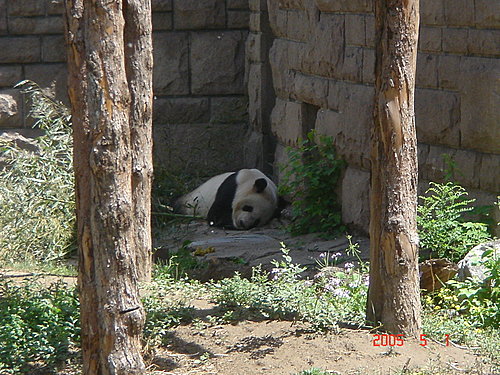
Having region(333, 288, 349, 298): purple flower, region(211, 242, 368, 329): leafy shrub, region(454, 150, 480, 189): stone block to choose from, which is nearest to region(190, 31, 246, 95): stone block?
region(454, 150, 480, 189): stone block

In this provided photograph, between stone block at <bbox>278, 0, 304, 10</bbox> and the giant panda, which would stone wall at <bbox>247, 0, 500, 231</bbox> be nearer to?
stone block at <bbox>278, 0, 304, 10</bbox>

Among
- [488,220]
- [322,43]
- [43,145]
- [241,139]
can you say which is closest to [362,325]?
[488,220]

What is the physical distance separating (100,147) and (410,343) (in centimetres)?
212

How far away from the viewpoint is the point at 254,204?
903 centimetres

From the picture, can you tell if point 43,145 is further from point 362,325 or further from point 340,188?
point 362,325

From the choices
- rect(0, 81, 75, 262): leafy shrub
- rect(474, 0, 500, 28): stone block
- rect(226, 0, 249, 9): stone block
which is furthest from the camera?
rect(226, 0, 249, 9): stone block

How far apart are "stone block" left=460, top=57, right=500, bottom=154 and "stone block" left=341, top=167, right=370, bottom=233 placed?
124cm

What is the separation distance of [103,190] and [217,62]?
6.43 meters

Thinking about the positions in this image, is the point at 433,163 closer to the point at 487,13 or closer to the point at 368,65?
the point at 368,65

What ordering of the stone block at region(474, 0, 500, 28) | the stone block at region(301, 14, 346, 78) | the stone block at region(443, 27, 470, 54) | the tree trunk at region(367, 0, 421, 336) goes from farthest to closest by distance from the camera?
the stone block at region(301, 14, 346, 78)
the stone block at region(443, 27, 470, 54)
the stone block at region(474, 0, 500, 28)
the tree trunk at region(367, 0, 421, 336)

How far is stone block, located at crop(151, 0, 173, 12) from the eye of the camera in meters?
9.77

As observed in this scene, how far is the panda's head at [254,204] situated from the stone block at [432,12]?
3087 mm

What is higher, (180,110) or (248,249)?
(180,110)

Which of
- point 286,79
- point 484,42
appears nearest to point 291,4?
point 286,79
